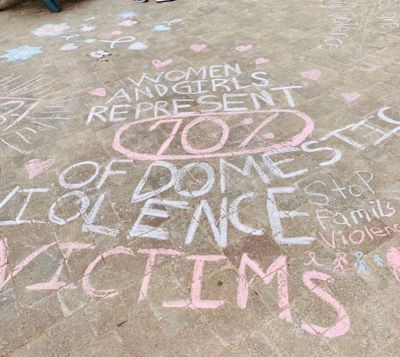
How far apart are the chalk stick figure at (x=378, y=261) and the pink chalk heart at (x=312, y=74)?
3.41 meters

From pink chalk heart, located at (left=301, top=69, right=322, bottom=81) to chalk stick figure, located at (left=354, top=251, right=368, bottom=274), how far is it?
11.1 ft

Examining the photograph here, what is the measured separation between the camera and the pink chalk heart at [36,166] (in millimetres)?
4878

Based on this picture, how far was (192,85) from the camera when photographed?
6.27 meters

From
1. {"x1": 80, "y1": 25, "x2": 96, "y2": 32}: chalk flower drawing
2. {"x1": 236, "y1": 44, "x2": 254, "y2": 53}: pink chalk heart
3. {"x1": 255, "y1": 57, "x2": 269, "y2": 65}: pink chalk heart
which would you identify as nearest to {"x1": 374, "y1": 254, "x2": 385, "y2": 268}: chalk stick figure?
{"x1": 255, "y1": 57, "x2": 269, "y2": 65}: pink chalk heart

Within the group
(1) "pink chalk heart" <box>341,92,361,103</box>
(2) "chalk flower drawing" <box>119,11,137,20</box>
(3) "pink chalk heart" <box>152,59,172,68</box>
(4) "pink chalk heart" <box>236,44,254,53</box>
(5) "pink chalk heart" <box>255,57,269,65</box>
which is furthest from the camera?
(2) "chalk flower drawing" <box>119,11,137,20</box>

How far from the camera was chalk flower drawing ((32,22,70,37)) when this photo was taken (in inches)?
346

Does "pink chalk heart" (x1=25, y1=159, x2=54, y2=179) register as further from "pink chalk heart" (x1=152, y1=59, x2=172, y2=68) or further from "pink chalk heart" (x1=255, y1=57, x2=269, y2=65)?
"pink chalk heart" (x1=255, y1=57, x2=269, y2=65)

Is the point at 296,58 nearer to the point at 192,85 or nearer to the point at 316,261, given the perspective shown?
the point at 192,85

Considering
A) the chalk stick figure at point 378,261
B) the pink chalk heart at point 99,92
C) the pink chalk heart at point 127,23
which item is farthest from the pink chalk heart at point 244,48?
the chalk stick figure at point 378,261

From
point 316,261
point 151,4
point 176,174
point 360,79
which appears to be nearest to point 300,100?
point 360,79

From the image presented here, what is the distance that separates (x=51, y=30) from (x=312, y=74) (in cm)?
621

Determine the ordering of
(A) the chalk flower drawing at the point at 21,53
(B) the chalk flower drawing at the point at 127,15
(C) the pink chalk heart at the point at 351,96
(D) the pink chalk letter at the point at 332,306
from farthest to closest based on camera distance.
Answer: (B) the chalk flower drawing at the point at 127,15 → (A) the chalk flower drawing at the point at 21,53 → (C) the pink chalk heart at the point at 351,96 → (D) the pink chalk letter at the point at 332,306

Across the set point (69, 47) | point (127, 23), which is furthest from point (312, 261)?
point (127, 23)

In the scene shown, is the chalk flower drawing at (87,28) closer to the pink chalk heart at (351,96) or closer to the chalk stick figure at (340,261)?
the pink chalk heart at (351,96)
